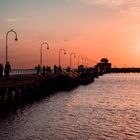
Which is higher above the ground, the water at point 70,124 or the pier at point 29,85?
the pier at point 29,85

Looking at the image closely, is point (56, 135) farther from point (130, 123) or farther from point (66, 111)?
point (66, 111)

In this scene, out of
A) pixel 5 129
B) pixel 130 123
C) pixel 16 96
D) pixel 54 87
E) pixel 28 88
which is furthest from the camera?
pixel 54 87

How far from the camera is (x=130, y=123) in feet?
116

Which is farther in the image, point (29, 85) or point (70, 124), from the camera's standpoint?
point (29, 85)

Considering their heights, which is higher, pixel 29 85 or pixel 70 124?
pixel 29 85

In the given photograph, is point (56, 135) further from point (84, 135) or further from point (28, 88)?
point (28, 88)

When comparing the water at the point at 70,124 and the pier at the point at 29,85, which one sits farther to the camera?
the pier at the point at 29,85

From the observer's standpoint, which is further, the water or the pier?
the pier

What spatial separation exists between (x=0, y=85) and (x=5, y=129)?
1234 cm

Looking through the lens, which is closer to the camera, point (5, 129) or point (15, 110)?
point (5, 129)

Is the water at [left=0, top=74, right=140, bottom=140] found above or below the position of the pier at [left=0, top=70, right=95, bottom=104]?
below

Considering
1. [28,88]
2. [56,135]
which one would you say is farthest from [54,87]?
[56,135]

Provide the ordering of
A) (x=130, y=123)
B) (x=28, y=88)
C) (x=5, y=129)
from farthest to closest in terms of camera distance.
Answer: (x=28, y=88), (x=130, y=123), (x=5, y=129)

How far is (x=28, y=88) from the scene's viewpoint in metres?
63.9
